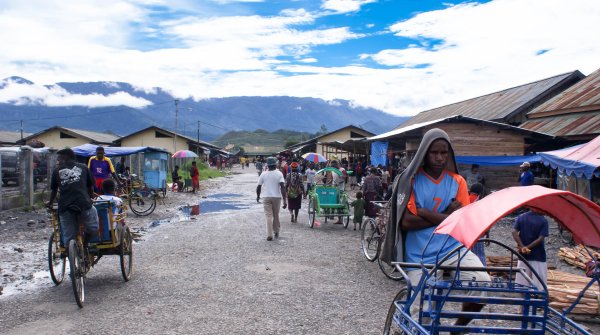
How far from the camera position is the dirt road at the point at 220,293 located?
18.6ft

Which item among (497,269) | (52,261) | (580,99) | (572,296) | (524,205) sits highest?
(580,99)

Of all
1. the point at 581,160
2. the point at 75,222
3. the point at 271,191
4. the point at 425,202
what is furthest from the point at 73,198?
the point at 581,160

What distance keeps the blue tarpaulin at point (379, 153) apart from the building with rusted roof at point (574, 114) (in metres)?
5.42

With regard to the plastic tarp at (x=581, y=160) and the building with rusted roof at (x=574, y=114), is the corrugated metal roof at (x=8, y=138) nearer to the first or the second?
the building with rusted roof at (x=574, y=114)

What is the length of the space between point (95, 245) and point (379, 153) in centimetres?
1634

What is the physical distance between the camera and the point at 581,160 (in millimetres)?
10164

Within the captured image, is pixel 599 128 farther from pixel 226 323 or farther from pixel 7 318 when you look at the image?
pixel 7 318

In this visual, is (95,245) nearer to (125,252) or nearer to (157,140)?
(125,252)

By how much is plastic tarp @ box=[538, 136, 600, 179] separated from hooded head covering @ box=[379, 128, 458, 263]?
6899 mm

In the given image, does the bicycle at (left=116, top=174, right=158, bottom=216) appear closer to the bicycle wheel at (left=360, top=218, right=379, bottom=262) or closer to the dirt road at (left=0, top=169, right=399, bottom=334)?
the dirt road at (left=0, top=169, right=399, bottom=334)

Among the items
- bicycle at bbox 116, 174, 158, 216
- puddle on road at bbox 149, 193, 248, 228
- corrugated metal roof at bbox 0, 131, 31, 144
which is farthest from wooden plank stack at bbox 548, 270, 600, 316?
corrugated metal roof at bbox 0, 131, 31, 144

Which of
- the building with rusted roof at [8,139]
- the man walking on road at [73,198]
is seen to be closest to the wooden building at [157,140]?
the building with rusted roof at [8,139]

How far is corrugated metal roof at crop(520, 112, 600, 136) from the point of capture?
50.8ft

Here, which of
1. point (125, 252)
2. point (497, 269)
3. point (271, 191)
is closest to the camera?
point (497, 269)
